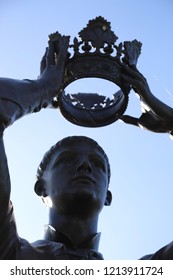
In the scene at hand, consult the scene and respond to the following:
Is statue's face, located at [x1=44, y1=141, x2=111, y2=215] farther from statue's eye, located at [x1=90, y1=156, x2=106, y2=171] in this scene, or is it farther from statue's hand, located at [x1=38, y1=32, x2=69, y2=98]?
statue's hand, located at [x1=38, y1=32, x2=69, y2=98]

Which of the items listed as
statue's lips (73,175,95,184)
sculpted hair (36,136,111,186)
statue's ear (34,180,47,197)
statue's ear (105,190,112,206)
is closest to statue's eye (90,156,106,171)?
sculpted hair (36,136,111,186)

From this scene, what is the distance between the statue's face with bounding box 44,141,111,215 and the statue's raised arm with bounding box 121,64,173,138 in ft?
3.14

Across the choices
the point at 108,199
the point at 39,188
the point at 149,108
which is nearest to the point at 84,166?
the point at 39,188

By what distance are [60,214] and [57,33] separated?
302 cm

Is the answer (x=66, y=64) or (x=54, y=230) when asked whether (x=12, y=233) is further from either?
(x=66, y=64)

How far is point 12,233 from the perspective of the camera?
26.2 feet

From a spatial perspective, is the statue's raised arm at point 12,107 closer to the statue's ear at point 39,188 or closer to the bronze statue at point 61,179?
the bronze statue at point 61,179

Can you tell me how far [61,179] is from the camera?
371 inches

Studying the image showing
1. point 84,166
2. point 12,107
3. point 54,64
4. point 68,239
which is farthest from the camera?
point 54,64

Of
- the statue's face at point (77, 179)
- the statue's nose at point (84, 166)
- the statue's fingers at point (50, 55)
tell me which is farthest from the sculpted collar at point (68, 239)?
the statue's fingers at point (50, 55)

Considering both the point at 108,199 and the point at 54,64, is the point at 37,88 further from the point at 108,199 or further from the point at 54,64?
the point at 108,199

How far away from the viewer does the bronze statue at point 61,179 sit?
26.2 feet

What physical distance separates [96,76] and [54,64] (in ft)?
2.13

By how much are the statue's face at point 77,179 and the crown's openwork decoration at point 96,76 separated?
0.92 meters
